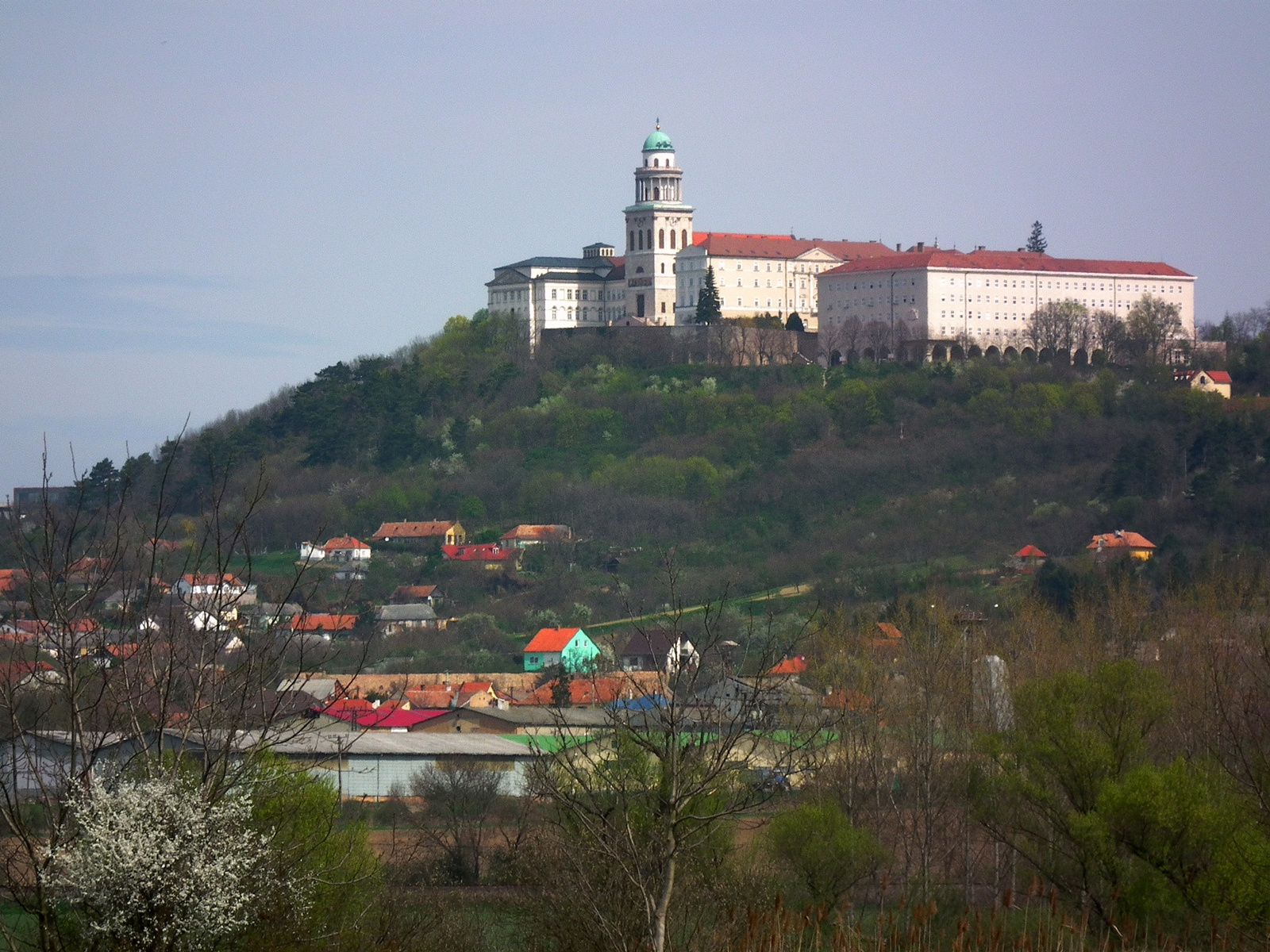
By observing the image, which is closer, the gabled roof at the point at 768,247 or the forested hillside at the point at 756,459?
the forested hillside at the point at 756,459

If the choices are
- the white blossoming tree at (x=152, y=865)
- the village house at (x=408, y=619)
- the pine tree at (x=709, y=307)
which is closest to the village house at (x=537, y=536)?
the village house at (x=408, y=619)

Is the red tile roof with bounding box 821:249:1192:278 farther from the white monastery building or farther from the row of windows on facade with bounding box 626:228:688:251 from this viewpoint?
the row of windows on facade with bounding box 626:228:688:251

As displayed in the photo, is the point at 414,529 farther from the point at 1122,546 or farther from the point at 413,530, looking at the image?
the point at 1122,546

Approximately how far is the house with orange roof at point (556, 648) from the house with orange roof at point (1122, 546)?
1811 centimetres

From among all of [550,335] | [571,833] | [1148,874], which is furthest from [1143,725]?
[550,335]

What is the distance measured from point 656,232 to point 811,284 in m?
9.52

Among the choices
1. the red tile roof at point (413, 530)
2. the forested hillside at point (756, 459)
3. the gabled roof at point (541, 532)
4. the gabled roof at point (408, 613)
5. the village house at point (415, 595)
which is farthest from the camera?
the red tile roof at point (413, 530)

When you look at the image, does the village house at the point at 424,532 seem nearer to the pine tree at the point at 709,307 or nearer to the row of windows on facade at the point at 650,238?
the pine tree at the point at 709,307

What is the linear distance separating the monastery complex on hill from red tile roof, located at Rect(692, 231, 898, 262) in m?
0.09

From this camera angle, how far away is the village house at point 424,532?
83375 mm

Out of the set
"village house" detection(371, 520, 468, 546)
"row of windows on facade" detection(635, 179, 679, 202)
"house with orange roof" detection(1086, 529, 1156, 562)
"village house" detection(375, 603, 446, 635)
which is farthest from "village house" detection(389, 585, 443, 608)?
"row of windows on facade" detection(635, 179, 679, 202)

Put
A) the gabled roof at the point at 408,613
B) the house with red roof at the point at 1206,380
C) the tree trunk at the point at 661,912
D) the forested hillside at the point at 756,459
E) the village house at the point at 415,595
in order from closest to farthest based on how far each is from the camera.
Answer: the tree trunk at the point at 661,912 < the gabled roof at the point at 408,613 < the forested hillside at the point at 756,459 < the village house at the point at 415,595 < the house with red roof at the point at 1206,380

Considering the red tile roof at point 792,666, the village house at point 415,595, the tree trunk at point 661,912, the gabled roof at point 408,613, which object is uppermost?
the tree trunk at point 661,912

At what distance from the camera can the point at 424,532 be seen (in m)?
83.9
